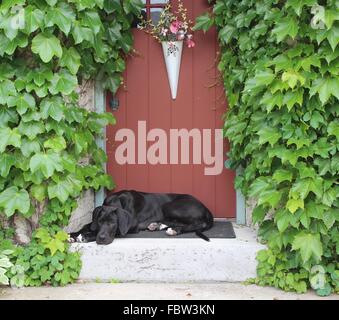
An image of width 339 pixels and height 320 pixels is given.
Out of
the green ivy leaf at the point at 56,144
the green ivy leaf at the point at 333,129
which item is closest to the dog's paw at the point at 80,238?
the green ivy leaf at the point at 56,144

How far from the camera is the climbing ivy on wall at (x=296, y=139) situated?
159 inches

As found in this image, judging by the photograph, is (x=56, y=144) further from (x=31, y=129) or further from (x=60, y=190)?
(x=60, y=190)

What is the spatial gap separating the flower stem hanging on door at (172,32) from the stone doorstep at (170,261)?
1.59 metres

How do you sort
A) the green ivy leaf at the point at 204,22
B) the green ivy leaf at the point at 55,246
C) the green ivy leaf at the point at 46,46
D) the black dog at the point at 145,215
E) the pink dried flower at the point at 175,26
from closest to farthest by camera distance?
the green ivy leaf at the point at 46,46 < the green ivy leaf at the point at 55,246 < the black dog at the point at 145,215 < the green ivy leaf at the point at 204,22 < the pink dried flower at the point at 175,26

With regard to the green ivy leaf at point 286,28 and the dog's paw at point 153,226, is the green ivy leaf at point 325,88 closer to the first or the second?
the green ivy leaf at point 286,28

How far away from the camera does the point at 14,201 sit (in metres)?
4.41

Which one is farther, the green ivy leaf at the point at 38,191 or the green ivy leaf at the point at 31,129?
the green ivy leaf at the point at 38,191

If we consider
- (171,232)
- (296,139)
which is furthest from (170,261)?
(296,139)

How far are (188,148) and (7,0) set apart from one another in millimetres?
2071

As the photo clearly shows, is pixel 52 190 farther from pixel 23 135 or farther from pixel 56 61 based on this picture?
pixel 56 61

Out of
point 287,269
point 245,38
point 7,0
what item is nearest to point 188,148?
point 245,38

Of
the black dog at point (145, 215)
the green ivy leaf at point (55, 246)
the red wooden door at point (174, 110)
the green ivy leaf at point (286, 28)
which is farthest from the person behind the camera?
the red wooden door at point (174, 110)

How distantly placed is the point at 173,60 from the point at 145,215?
1362mm

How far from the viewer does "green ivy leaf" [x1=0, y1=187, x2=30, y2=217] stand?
14.4ft
